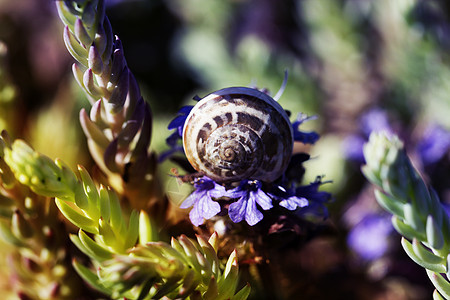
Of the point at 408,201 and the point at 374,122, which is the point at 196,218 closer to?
the point at 408,201

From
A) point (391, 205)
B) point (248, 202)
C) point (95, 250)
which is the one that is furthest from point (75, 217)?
point (391, 205)

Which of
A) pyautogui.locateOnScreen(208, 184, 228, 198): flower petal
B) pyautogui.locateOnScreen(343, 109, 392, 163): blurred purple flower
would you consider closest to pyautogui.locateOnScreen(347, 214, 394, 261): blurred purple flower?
pyautogui.locateOnScreen(343, 109, 392, 163): blurred purple flower

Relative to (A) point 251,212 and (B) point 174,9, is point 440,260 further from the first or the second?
Answer: (B) point 174,9

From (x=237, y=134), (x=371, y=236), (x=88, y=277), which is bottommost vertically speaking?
(x=371, y=236)

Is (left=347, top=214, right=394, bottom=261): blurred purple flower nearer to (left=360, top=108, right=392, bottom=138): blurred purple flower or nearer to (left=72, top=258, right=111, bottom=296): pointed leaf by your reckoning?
(left=360, top=108, right=392, bottom=138): blurred purple flower

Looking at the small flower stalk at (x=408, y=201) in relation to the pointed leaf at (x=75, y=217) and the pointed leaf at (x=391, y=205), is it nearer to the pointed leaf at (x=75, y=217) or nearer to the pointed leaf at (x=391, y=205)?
the pointed leaf at (x=391, y=205)

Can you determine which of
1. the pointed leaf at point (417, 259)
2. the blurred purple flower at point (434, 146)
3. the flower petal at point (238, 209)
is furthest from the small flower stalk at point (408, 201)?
the blurred purple flower at point (434, 146)
